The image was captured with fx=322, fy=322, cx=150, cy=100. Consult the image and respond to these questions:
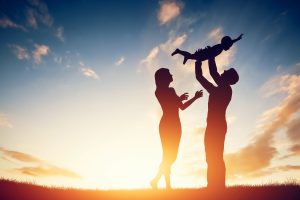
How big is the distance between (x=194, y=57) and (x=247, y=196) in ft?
13.8

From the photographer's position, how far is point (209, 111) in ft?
29.7

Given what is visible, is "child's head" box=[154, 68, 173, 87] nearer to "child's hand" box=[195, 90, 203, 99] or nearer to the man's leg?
"child's hand" box=[195, 90, 203, 99]

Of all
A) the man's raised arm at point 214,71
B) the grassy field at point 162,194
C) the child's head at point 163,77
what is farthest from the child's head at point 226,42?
the grassy field at point 162,194

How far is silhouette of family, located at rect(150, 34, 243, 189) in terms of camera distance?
8.99 metres

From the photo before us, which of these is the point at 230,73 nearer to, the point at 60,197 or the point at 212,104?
the point at 212,104

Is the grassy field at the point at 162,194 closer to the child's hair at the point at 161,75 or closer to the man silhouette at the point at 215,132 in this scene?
the man silhouette at the point at 215,132

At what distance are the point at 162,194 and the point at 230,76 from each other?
3.92 metres

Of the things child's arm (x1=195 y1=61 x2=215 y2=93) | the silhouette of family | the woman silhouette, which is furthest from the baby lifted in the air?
the woman silhouette

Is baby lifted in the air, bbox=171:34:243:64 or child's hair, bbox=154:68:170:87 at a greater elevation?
baby lifted in the air, bbox=171:34:243:64

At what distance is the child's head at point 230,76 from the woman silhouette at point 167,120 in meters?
1.47

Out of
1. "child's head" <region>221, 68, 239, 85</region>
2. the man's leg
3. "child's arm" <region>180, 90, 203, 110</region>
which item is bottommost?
the man's leg

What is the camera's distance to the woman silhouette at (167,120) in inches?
382

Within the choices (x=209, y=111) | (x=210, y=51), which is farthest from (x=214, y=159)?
(x=210, y=51)

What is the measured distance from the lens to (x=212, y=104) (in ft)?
29.5
